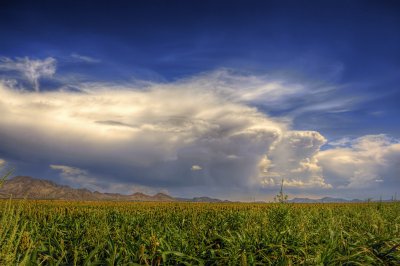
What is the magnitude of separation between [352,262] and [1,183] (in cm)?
478

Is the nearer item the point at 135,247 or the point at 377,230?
the point at 135,247

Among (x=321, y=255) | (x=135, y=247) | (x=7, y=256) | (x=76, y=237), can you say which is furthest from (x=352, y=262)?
(x=76, y=237)

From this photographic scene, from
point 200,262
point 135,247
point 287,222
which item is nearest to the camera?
point 200,262

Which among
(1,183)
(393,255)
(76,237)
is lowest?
(76,237)

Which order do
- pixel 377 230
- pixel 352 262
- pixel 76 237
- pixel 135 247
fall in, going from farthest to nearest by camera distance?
1. pixel 76 237
2. pixel 377 230
3. pixel 135 247
4. pixel 352 262

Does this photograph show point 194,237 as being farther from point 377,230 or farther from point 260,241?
point 377,230

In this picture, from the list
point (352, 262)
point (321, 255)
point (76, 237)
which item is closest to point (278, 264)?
point (321, 255)

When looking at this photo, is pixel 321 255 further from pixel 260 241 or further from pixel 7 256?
pixel 7 256

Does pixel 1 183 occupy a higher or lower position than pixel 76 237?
higher

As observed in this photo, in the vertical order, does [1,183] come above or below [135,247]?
above

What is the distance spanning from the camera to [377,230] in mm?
8180

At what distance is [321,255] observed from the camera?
18.7ft

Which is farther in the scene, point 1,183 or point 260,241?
point 260,241

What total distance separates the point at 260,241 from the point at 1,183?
4.41m
